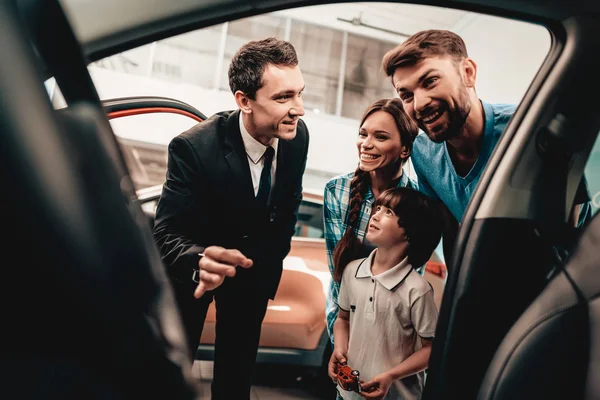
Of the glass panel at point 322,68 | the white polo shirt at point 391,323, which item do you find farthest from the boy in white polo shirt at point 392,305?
the glass panel at point 322,68

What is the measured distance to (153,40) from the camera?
61 cm

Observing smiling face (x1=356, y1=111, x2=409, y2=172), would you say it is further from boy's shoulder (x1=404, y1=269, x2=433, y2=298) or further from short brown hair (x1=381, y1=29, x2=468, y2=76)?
boy's shoulder (x1=404, y1=269, x2=433, y2=298)

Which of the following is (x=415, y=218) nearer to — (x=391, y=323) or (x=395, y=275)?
(x=395, y=275)

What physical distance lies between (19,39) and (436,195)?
3.46 feet

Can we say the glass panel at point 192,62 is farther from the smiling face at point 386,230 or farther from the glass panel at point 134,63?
the smiling face at point 386,230

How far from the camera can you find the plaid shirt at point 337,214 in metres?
1.11

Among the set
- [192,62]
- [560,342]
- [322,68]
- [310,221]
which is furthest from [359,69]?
[560,342]

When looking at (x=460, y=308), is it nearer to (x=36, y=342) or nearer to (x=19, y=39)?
(x=36, y=342)

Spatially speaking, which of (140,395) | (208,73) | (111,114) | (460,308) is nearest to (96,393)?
(140,395)

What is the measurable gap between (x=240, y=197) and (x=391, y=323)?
498 millimetres

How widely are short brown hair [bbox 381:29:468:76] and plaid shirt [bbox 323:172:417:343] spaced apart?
1.15ft

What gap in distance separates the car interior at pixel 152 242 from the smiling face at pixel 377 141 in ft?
1.13

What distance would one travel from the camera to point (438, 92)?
3.05ft

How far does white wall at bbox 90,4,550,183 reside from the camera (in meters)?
0.99
